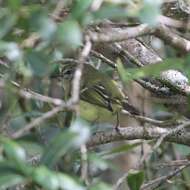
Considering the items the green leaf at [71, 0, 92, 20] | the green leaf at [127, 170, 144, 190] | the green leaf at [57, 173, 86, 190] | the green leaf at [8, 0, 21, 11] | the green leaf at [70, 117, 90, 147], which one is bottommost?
the green leaf at [127, 170, 144, 190]

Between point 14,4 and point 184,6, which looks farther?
point 184,6

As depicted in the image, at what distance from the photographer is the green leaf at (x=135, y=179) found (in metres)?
1.12

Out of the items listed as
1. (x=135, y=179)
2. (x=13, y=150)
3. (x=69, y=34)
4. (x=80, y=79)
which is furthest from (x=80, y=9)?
(x=135, y=179)

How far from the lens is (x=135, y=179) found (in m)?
1.15

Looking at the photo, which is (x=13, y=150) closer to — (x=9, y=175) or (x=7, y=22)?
(x=9, y=175)

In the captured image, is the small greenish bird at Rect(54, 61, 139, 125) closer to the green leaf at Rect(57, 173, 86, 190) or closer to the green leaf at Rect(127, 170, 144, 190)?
the green leaf at Rect(127, 170, 144, 190)

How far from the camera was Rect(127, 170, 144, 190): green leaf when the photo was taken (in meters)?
1.12

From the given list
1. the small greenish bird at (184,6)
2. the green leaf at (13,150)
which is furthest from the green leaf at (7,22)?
the small greenish bird at (184,6)

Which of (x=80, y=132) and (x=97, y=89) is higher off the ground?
(x=80, y=132)

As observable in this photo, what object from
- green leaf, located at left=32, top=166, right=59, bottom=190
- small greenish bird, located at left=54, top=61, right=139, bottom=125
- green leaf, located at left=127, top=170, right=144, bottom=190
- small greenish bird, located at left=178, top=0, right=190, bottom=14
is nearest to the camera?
green leaf, located at left=32, top=166, right=59, bottom=190

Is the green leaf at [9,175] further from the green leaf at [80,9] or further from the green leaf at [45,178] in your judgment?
the green leaf at [80,9]

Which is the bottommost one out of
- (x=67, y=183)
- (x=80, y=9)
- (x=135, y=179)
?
(x=135, y=179)

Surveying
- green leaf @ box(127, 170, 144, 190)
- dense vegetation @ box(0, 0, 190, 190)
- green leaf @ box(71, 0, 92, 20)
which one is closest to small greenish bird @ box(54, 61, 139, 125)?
dense vegetation @ box(0, 0, 190, 190)

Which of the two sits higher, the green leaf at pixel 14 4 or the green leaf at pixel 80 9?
the green leaf at pixel 14 4
